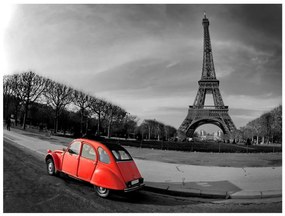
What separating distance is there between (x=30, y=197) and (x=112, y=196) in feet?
5.69

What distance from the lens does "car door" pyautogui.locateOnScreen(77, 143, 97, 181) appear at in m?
5.38

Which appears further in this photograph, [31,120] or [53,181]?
[31,120]

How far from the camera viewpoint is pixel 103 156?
5.29 m

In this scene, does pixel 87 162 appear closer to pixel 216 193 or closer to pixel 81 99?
pixel 216 193

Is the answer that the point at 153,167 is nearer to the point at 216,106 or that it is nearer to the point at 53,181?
the point at 53,181

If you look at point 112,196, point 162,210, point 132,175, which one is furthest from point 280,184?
point 112,196

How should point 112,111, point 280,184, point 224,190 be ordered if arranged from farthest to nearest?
point 112,111 < point 280,184 < point 224,190

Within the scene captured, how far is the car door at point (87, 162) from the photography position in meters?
5.38

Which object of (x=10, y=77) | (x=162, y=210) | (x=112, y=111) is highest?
(x=10, y=77)

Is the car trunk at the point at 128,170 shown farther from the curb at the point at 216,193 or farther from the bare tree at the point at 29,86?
the bare tree at the point at 29,86

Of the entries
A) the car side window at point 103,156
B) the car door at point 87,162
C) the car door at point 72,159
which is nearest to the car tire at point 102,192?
the car door at point 87,162

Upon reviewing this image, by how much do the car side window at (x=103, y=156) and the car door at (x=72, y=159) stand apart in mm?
796

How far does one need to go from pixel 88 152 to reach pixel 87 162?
25 cm

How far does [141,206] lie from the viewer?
475cm
